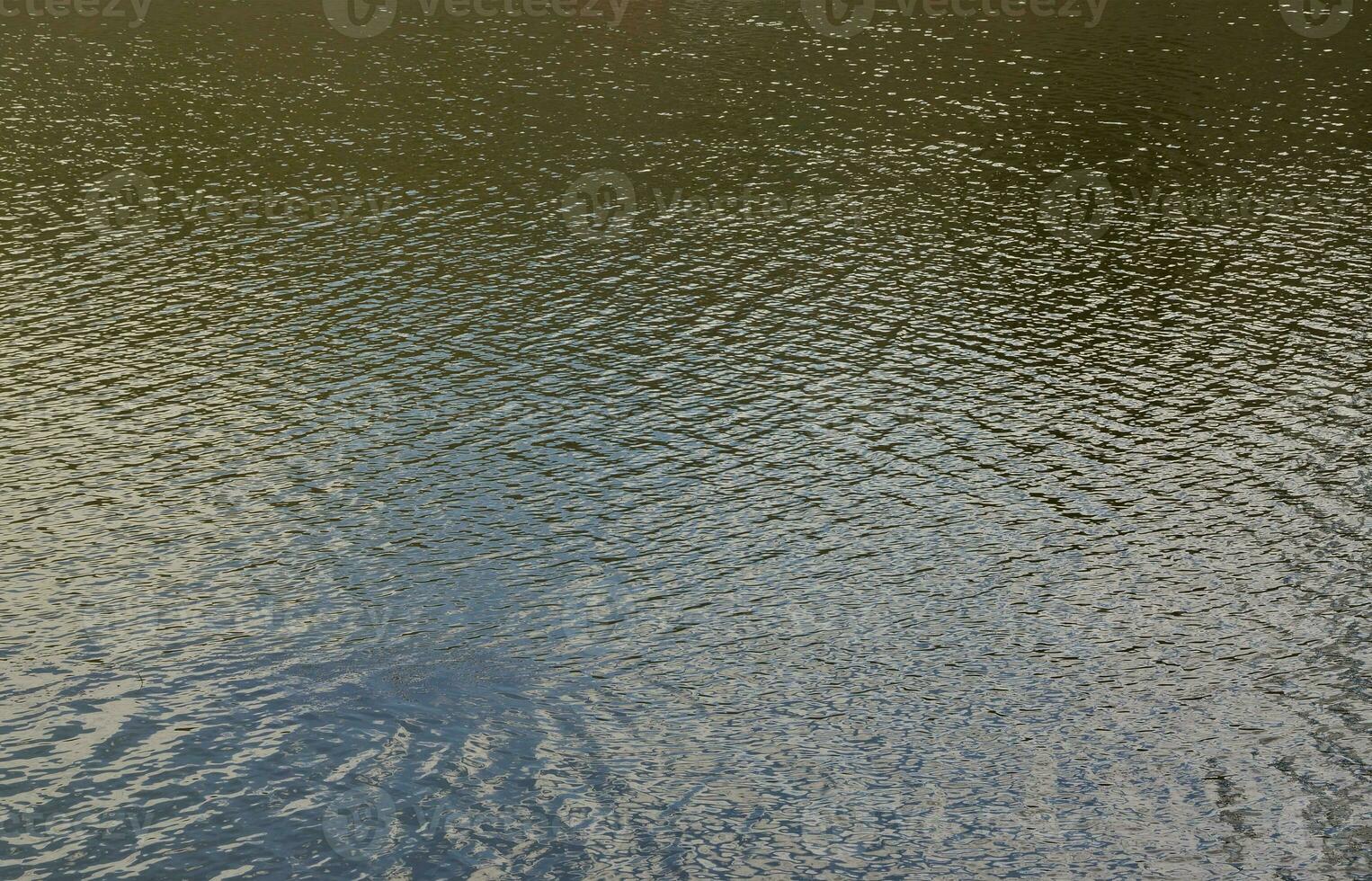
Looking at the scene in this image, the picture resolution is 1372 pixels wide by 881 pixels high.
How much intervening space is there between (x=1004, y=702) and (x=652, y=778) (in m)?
6.70

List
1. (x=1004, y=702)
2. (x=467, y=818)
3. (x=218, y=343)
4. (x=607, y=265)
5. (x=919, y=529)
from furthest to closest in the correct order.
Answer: (x=607, y=265), (x=218, y=343), (x=919, y=529), (x=1004, y=702), (x=467, y=818)

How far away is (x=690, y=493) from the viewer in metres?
33.1

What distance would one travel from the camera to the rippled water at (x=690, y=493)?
23328 millimetres

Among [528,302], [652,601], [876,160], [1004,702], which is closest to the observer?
[1004,702]

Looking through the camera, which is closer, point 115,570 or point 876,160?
point 115,570

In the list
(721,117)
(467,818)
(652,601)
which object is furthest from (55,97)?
(467,818)

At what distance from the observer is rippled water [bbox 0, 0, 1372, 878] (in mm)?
23328

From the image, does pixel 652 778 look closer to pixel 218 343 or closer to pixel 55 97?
pixel 218 343

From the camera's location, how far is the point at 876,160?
5859 cm

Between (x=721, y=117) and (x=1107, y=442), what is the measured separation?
1335 inches

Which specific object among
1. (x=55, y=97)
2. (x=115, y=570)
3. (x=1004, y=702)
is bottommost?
(x=1004, y=702)

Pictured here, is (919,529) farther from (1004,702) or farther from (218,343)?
(218,343)

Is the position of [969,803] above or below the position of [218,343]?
below

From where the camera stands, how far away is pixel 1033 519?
31625 mm
